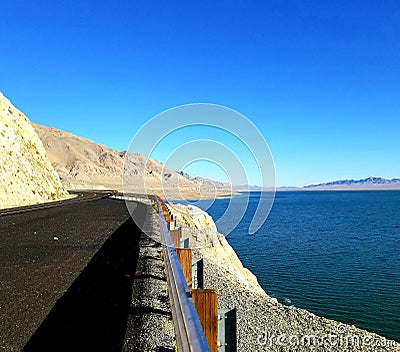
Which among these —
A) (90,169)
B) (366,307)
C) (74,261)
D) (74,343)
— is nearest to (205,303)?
(74,343)

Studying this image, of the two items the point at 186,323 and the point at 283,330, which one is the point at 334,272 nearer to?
the point at 283,330

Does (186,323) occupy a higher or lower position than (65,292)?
higher

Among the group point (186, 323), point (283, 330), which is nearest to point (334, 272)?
point (283, 330)

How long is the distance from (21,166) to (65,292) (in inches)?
1153

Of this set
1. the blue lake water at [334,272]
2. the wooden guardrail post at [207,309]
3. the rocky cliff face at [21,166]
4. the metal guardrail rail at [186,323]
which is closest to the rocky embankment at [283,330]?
the blue lake water at [334,272]

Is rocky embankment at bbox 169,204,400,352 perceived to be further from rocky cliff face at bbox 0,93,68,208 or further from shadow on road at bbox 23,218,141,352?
rocky cliff face at bbox 0,93,68,208

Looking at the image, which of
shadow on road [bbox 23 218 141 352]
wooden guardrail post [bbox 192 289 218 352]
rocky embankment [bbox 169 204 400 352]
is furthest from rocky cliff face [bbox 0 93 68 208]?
wooden guardrail post [bbox 192 289 218 352]

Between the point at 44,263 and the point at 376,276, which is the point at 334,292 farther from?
the point at 44,263

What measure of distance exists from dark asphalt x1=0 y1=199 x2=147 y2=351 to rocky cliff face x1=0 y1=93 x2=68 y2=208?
18.8 metres

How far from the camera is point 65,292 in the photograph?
5.97 m

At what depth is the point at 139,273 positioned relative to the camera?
6734 mm

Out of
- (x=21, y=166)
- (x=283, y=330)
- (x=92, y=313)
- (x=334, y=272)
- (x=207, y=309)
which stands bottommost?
(x=334, y=272)

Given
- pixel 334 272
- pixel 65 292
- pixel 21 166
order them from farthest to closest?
pixel 21 166 < pixel 334 272 < pixel 65 292

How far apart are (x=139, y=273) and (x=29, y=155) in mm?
32307
